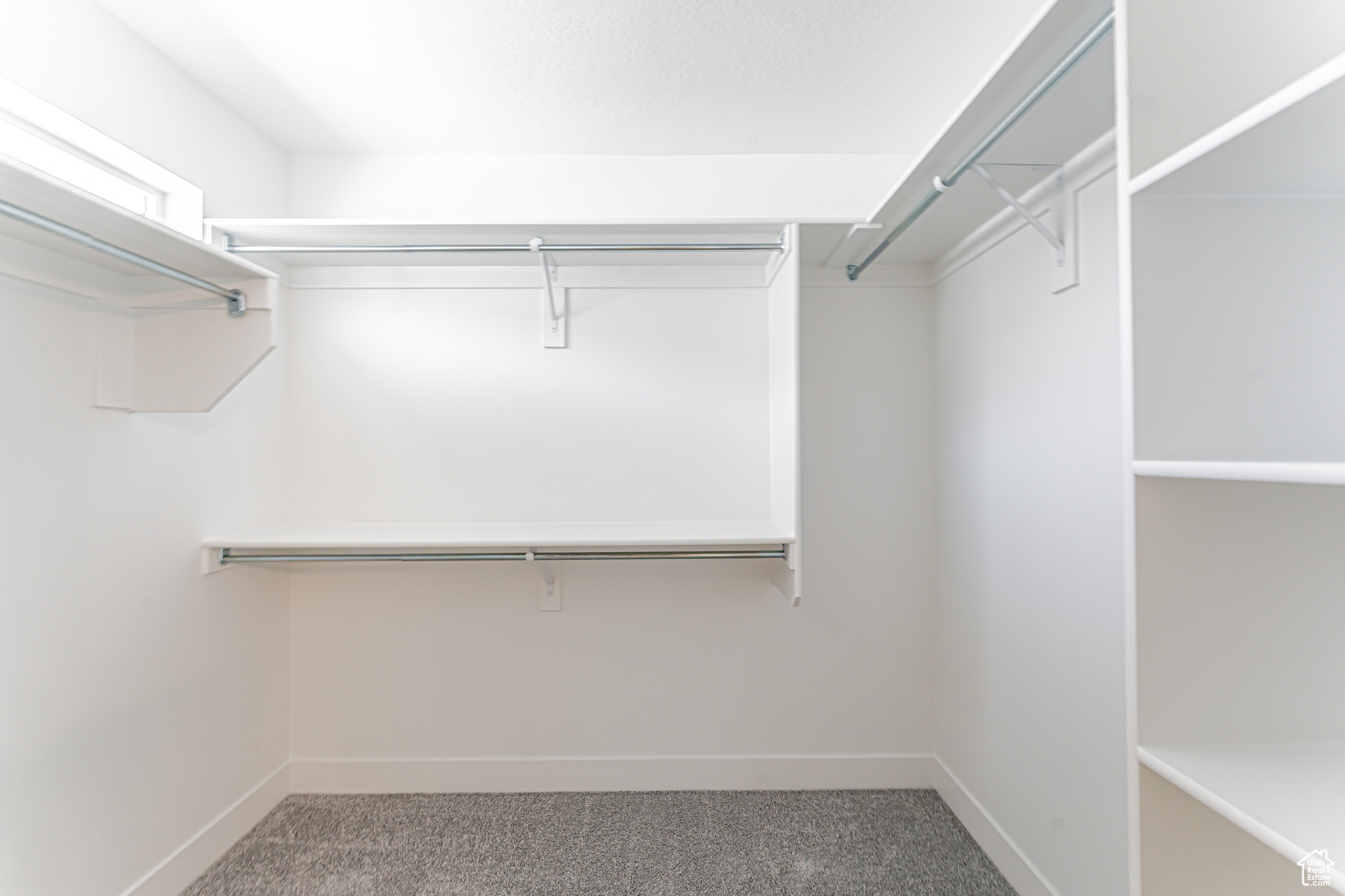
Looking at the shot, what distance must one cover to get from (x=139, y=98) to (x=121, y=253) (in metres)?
0.63

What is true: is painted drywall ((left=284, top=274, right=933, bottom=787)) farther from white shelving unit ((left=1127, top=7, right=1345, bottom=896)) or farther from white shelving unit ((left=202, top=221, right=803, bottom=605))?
white shelving unit ((left=1127, top=7, right=1345, bottom=896))

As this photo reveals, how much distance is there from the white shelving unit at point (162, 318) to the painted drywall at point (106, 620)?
0.04 metres

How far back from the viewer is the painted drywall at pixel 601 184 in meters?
2.39

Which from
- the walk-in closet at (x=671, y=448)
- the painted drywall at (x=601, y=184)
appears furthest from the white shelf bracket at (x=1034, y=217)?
the painted drywall at (x=601, y=184)

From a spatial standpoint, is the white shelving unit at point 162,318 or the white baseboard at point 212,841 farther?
the white baseboard at point 212,841

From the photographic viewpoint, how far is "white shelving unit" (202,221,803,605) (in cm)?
239

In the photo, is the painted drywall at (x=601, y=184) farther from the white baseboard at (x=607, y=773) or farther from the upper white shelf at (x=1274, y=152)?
the white baseboard at (x=607, y=773)

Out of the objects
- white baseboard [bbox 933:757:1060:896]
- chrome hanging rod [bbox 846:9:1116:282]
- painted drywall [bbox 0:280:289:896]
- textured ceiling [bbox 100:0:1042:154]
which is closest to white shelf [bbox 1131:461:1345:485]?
chrome hanging rod [bbox 846:9:1116:282]

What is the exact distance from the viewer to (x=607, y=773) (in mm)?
2418

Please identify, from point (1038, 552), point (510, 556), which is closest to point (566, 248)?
point (510, 556)

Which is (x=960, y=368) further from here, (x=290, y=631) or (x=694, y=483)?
(x=290, y=631)

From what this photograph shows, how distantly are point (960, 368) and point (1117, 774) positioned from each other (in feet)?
4.04

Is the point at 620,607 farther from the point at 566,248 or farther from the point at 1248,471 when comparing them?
the point at 1248,471

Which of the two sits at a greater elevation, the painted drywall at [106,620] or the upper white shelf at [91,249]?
the upper white shelf at [91,249]
